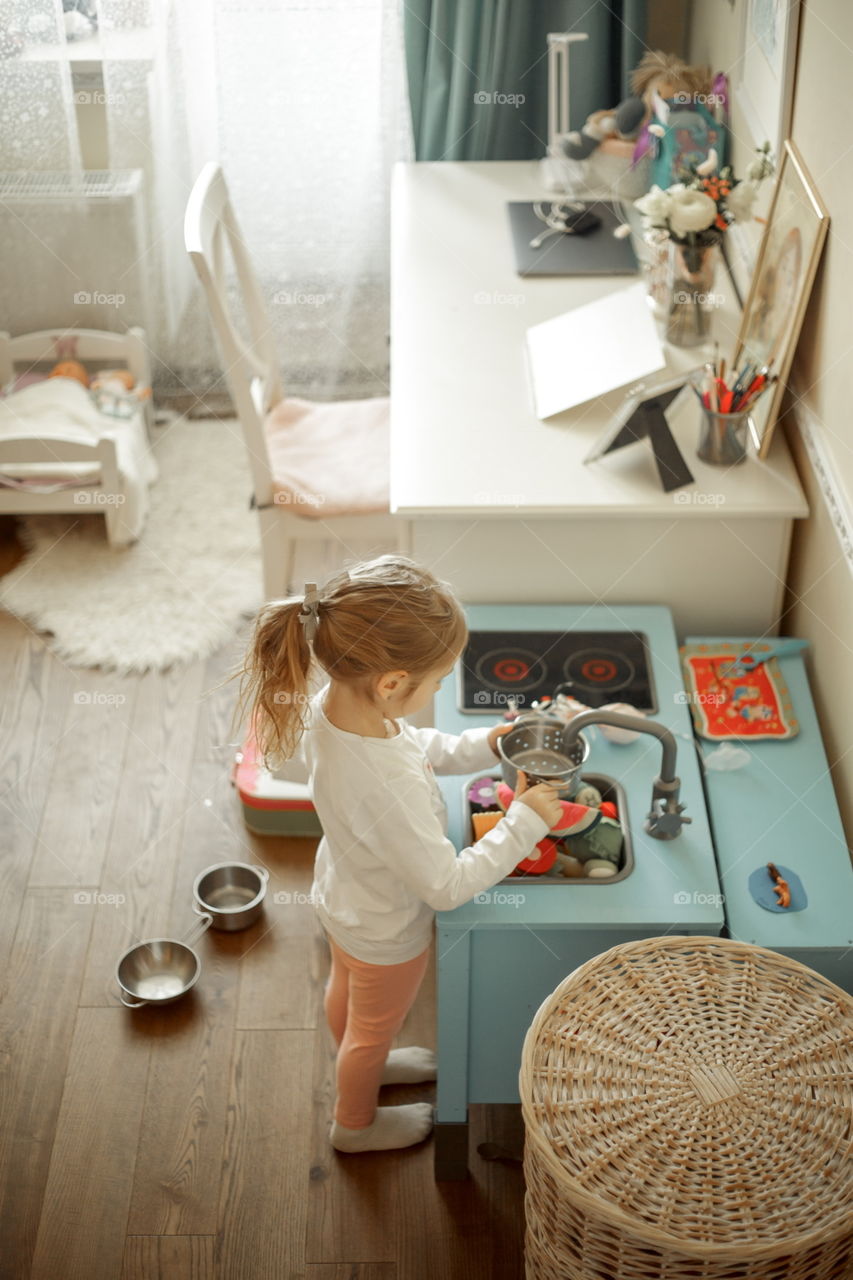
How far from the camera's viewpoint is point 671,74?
2686mm

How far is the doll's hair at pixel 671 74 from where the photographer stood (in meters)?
2.69

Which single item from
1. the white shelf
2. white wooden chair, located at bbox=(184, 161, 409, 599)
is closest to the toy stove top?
white wooden chair, located at bbox=(184, 161, 409, 599)

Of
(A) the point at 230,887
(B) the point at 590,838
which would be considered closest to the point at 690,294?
(B) the point at 590,838

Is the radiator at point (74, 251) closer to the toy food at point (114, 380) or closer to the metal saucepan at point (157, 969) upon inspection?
the toy food at point (114, 380)

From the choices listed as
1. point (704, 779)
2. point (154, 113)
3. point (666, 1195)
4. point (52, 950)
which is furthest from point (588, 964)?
point (154, 113)

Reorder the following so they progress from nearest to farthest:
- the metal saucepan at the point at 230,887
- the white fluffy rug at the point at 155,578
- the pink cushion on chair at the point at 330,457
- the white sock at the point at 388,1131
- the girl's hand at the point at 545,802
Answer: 1. the girl's hand at the point at 545,802
2. the white sock at the point at 388,1131
3. the metal saucepan at the point at 230,887
4. the pink cushion on chair at the point at 330,457
5. the white fluffy rug at the point at 155,578

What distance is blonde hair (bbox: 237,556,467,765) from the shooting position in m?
1.50

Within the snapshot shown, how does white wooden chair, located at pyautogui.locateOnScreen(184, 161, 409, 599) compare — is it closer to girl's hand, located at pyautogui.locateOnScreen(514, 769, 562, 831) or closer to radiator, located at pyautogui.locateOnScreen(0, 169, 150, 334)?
radiator, located at pyautogui.locateOnScreen(0, 169, 150, 334)

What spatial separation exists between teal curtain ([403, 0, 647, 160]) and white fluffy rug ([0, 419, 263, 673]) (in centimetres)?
99

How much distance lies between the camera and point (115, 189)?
3.23 m

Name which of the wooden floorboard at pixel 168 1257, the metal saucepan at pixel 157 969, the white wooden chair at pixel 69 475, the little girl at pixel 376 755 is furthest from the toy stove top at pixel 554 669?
the white wooden chair at pixel 69 475

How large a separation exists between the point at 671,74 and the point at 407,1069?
2.03 metres

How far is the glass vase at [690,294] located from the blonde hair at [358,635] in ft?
3.36

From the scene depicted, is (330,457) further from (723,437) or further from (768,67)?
(768,67)
